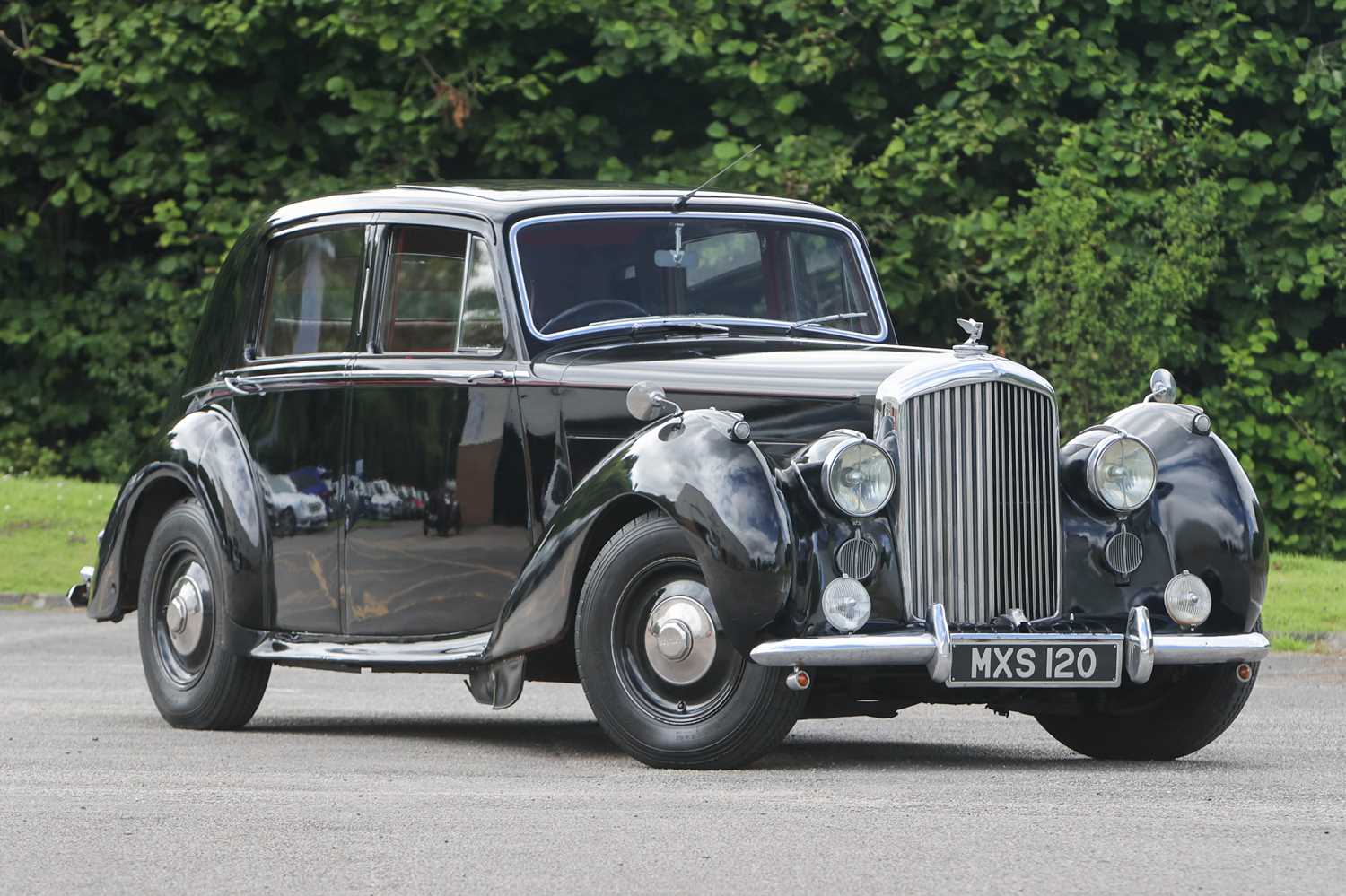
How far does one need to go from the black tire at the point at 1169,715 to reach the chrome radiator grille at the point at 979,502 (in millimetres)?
647

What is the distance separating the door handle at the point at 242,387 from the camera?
372 inches

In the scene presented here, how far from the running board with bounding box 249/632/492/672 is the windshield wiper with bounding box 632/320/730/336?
127 cm

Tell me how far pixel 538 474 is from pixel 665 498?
1.11 meters

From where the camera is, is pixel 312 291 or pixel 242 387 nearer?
pixel 312 291

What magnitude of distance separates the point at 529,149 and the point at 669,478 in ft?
41.8

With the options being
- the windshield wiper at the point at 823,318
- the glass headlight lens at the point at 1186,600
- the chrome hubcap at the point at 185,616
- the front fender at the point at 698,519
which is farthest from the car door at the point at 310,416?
the glass headlight lens at the point at 1186,600

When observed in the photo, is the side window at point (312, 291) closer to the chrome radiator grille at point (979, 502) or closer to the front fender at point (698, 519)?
the front fender at point (698, 519)

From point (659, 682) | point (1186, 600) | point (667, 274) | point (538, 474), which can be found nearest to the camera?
point (659, 682)

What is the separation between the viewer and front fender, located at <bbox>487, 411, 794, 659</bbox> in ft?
22.9

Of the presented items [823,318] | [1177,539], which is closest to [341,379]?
[823,318]

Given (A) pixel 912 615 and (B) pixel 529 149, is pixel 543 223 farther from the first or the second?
(B) pixel 529 149

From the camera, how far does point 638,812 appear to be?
6352 mm

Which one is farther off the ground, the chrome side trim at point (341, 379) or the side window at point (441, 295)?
the side window at point (441, 295)

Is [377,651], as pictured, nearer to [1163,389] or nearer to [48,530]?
[1163,389]
